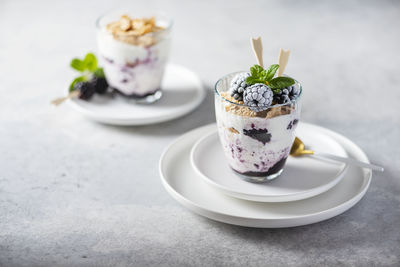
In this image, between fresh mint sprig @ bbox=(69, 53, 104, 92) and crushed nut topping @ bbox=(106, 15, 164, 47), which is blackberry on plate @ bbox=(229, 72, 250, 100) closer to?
crushed nut topping @ bbox=(106, 15, 164, 47)

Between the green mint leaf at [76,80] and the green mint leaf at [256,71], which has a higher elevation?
the green mint leaf at [256,71]

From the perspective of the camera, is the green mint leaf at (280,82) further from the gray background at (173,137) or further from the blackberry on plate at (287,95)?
the gray background at (173,137)

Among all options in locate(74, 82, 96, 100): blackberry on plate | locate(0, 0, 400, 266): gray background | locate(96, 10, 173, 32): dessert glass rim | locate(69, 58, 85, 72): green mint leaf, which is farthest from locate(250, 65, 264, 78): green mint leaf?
locate(69, 58, 85, 72): green mint leaf

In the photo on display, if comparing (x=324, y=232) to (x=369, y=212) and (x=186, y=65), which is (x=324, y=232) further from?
(x=186, y=65)

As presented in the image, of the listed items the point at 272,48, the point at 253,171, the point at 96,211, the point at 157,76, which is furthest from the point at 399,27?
the point at 96,211

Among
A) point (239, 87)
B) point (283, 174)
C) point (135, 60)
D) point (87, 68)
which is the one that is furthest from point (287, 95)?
point (87, 68)

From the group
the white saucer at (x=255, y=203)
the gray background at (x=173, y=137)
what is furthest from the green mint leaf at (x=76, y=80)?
the white saucer at (x=255, y=203)
